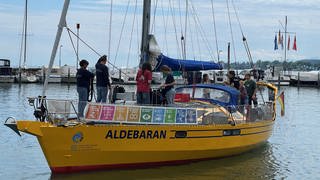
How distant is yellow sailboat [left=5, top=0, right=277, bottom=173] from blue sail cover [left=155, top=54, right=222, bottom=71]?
190 cm

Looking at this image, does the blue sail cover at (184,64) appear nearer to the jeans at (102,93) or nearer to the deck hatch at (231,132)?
the jeans at (102,93)

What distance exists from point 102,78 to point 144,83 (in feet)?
4.12

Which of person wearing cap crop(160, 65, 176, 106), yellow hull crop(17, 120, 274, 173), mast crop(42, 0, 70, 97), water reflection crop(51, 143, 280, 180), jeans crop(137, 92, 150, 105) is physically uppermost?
mast crop(42, 0, 70, 97)

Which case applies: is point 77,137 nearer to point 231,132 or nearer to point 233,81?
point 231,132

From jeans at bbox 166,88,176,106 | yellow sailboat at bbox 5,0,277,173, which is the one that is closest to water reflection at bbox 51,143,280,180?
yellow sailboat at bbox 5,0,277,173

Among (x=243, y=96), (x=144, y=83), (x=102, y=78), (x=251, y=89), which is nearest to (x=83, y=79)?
(x=102, y=78)

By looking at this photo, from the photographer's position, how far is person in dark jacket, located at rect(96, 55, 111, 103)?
1683 centimetres

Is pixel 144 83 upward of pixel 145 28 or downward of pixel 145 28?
downward

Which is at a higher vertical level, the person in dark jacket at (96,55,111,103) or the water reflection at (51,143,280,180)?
the person in dark jacket at (96,55,111,103)

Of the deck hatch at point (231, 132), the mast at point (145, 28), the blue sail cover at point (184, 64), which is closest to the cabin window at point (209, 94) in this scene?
the blue sail cover at point (184, 64)

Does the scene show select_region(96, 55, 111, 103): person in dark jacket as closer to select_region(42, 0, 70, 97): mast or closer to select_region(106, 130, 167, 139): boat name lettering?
select_region(42, 0, 70, 97): mast

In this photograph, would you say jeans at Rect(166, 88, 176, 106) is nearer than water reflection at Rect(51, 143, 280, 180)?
No

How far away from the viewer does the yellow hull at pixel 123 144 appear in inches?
579

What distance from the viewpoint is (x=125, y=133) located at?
15.3m
